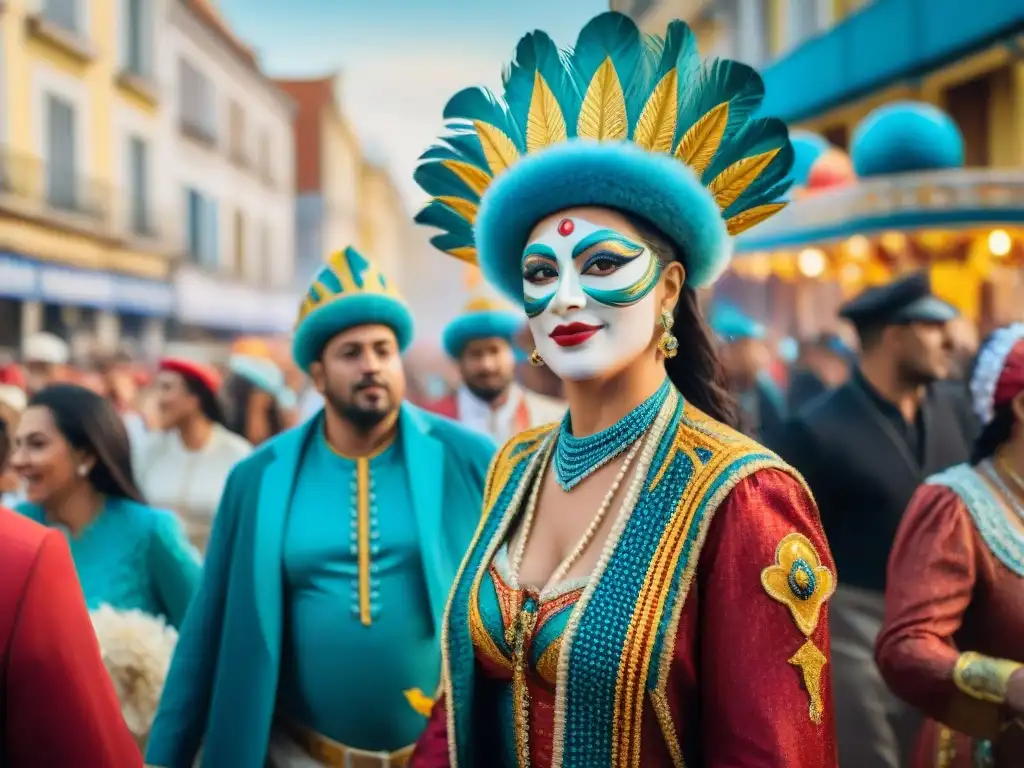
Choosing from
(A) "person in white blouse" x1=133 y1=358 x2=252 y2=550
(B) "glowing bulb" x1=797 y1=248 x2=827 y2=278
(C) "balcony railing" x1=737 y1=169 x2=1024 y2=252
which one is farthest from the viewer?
(B) "glowing bulb" x1=797 y1=248 x2=827 y2=278

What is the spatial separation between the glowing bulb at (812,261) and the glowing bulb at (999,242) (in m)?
1.52

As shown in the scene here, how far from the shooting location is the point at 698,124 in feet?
6.63

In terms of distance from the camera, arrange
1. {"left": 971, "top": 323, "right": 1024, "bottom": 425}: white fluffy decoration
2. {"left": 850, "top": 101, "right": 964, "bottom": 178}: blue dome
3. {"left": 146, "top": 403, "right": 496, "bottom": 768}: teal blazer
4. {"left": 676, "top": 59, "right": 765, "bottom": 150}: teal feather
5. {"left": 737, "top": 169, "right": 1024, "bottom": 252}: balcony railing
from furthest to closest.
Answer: {"left": 850, "top": 101, "right": 964, "bottom": 178}: blue dome, {"left": 737, "top": 169, "right": 1024, "bottom": 252}: balcony railing, {"left": 146, "top": 403, "right": 496, "bottom": 768}: teal blazer, {"left": 971, "top": 323, "right": 1024, "bottom": 425}: white fluffy decoration, {"left": 676, "top": 59, "right": 765, "bottom": 150}: teal feather

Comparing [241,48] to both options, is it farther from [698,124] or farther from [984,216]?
[698,124]

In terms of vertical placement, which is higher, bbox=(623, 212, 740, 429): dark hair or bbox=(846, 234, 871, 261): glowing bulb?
bbox=(846, 234, 871, 261): glowing bulb

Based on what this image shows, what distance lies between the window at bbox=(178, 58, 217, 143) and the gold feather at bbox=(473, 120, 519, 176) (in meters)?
20.7

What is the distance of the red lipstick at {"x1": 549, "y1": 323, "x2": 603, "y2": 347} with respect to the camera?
6.50 feet

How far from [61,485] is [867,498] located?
2.81 metres

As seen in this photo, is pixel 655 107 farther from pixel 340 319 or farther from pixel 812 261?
pixel 812 261

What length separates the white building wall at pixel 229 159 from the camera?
2098 cm

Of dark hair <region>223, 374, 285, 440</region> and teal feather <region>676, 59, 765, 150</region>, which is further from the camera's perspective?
dark hair <region>223, 374, 285, 440</region>

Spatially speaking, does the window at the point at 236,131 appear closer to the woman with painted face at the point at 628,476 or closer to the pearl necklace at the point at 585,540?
the woman with painted face at the point at 628,476

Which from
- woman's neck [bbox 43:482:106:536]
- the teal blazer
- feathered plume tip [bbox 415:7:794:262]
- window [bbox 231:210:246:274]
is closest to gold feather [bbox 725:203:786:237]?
feathered plume tip [bbox 415:7:794:262]

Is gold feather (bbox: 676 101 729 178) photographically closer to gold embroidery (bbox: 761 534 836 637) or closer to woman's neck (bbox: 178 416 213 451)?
gold embroidery (bbox: 761 534 836 637)
